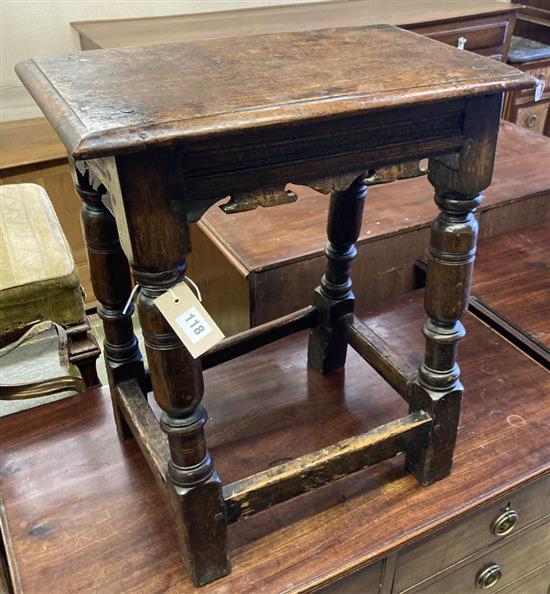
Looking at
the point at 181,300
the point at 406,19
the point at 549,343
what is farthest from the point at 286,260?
the point at 406,19

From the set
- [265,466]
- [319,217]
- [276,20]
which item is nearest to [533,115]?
[276,20]

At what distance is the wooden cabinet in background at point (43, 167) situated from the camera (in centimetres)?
196

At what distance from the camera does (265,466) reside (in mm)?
901

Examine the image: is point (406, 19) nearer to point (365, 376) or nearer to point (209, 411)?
point (365, 376)

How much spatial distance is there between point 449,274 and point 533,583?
26.9 inches

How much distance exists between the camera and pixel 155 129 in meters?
0.53

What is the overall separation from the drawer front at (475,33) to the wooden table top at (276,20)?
0.03 meters

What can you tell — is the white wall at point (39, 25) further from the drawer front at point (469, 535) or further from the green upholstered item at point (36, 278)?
the drawer front at point (469, 535)

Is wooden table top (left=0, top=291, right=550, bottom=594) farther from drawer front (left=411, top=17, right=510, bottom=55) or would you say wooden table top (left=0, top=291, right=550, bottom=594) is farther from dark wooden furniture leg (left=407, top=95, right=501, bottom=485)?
drawer front (left=411, top=17, right=510, bottom=55)

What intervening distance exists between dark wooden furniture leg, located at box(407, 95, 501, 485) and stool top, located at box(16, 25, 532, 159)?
0.07 metres

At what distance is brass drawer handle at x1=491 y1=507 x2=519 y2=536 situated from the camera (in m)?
0.94

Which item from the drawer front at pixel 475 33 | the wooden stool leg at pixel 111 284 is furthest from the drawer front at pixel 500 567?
the drawer front at pixel 475 33

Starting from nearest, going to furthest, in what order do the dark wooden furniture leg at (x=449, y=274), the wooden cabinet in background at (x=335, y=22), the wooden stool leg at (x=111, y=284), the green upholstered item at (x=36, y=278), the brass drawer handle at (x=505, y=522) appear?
1. the dark wooden furniture leg at (x=449, y=274)
2. the wooden stool leg at (x=111, y=284)
3. the brass drawer handle at (x=505, y=522)
4. the green upholstered item at (x=36, y=278)
5. the wooden cabinet in background at (x=335, y=22)

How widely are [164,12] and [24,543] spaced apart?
205cm
